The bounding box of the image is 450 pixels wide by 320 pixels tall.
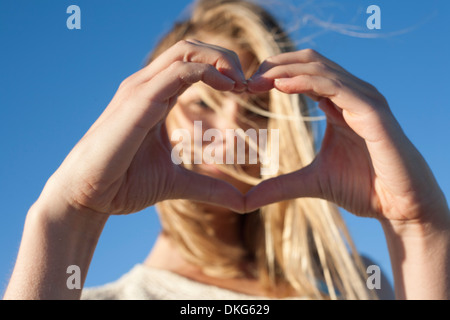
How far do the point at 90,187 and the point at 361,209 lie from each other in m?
1.16

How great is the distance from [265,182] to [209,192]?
25 cm

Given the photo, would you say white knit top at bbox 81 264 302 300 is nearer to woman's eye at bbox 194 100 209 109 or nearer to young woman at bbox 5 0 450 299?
woman's eye at bbox 194 100 209 109

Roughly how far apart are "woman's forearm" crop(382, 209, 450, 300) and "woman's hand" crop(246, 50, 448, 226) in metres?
0.06

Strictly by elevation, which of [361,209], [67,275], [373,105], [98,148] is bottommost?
[67,275]

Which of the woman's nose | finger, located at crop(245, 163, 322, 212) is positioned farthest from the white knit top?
finger, located at crop(245, 163, 322, 212)

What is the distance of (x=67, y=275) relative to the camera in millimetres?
1872

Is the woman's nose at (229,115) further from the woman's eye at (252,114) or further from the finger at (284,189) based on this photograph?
the finger at (284,189)

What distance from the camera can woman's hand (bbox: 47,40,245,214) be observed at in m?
1.75

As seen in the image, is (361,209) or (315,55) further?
(361,209)

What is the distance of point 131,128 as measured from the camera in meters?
1.77

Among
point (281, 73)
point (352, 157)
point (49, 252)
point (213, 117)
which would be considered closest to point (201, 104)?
point (213, 117)

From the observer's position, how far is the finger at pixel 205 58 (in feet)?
5.78
